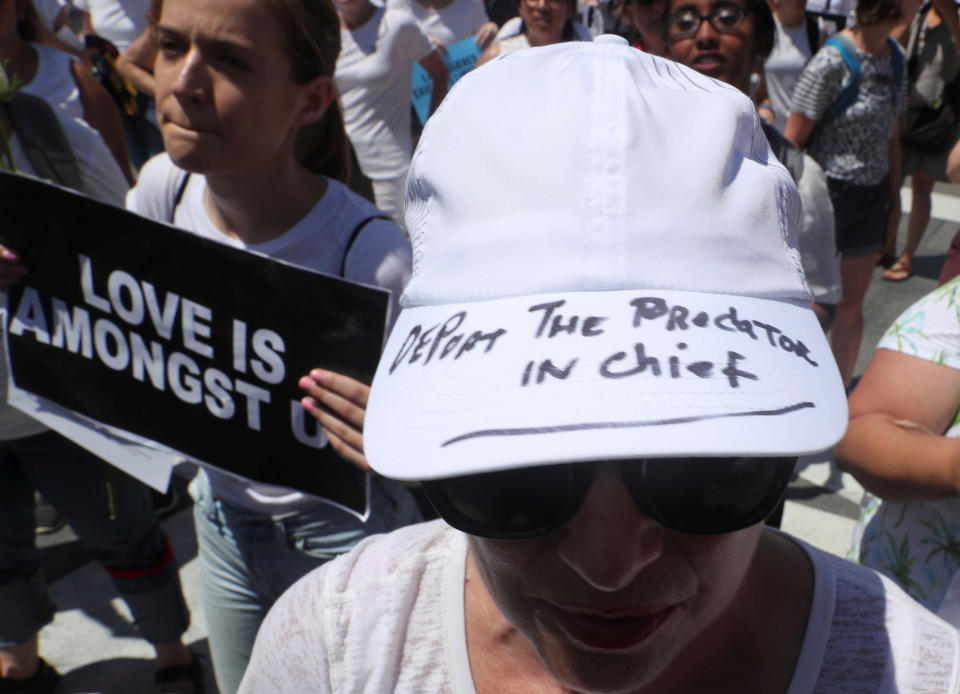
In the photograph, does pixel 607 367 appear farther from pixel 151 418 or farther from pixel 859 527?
pixel 151 418

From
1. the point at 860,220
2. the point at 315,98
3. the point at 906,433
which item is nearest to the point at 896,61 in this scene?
the point at 860,220

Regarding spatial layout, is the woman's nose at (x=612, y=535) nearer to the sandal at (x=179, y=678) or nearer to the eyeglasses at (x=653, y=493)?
the eyeglasses at (x=653, y=493)

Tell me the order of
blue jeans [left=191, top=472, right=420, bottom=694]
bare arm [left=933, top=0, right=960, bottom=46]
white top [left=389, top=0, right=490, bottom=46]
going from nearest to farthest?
blue jeans [left=191, top=472, right=420, bottom=694]
bare arm [left=933, top=0, right=960, bottom=46]
white top [left=389, top=0, right=490, bottom=46]

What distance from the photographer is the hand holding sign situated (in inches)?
71.9

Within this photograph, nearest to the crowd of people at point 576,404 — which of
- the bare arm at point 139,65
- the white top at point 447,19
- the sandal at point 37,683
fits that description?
the sandal at point 37,683

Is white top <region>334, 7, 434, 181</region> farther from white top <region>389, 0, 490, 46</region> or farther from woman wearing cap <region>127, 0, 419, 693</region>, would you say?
woman wearing cap <region>127, 0, 419, 693</region>

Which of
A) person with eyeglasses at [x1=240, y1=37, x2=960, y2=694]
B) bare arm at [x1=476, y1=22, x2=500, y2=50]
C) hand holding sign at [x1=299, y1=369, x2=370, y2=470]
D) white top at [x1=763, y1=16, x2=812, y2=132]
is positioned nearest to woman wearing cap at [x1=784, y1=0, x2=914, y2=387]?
white top at [x1=763, y1=16, x2=812, y2=132]

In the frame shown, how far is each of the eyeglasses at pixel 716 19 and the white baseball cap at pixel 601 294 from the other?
2053 mm

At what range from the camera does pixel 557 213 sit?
3.04 ft

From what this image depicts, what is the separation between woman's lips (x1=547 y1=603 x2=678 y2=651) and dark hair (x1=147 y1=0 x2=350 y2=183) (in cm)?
153

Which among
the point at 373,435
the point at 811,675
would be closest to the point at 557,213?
the point at 373,435

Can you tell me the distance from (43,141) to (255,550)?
4.30ft

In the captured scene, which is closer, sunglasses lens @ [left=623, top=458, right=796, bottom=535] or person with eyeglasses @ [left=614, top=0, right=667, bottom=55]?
sunglasses lens @ [left=623, top=458, right=796, bottom=535]

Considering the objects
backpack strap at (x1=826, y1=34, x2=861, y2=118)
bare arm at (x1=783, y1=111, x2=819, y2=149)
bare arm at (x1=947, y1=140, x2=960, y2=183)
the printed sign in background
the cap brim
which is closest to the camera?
the cap brim
